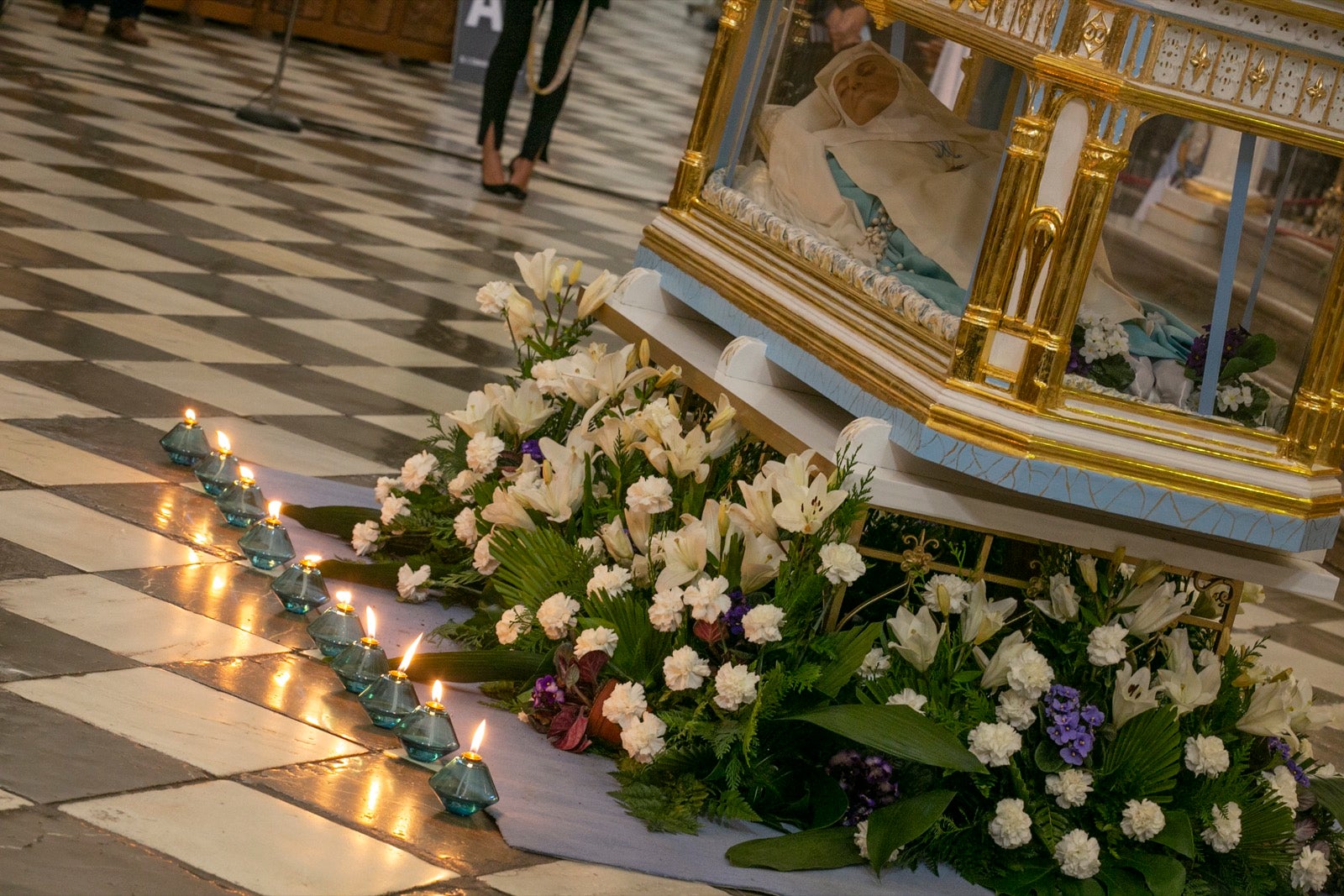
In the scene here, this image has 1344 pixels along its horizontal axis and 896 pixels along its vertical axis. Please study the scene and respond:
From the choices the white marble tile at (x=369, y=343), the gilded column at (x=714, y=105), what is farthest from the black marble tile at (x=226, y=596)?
the white marble tile at (x=369, y=343)

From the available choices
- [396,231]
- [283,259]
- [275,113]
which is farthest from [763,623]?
[275,113]

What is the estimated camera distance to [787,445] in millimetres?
2893

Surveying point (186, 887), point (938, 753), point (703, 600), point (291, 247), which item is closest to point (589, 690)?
point (703, 600)

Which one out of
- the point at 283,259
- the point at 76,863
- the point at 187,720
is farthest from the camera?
the point at 283,259

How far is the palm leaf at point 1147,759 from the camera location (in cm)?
252

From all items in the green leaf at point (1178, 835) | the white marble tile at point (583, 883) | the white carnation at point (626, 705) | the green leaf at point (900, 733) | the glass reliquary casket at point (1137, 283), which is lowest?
the white marble tile at point (583, 883)

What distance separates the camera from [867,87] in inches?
130

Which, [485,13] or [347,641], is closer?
[347,641]

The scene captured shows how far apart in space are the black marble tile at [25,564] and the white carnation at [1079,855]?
60.4 inches

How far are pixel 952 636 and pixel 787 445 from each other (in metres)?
0.46

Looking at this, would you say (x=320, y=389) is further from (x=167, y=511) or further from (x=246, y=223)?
(x=246, y=223)

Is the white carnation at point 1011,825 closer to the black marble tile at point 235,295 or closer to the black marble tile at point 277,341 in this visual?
the black marble tile at point 277,341

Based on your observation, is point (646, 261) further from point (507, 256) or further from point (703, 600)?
point (507, 256)

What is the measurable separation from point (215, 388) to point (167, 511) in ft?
3.01
